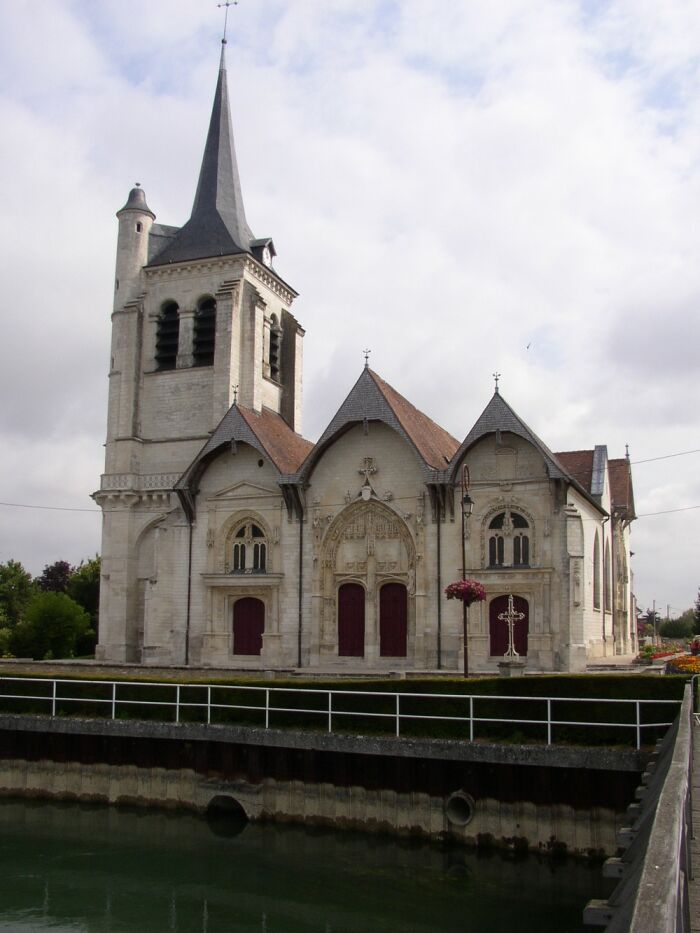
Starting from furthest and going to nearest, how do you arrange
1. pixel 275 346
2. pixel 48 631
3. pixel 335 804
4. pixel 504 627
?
pixel 275 346 < pixel 48 631 < pixel 504 627 < pixel 335 804

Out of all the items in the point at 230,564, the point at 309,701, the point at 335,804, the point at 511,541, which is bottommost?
the point at 335,804

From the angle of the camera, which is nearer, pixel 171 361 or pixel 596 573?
pixel 596 573

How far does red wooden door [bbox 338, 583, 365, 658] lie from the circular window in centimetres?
1441

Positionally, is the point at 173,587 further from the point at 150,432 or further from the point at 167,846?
the point at 167,846

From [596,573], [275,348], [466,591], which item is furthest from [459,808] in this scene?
[275,348]

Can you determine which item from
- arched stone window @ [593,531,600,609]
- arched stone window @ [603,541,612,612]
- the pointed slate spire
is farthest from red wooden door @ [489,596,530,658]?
the pointed slate spire

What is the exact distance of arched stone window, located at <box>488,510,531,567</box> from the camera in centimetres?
3394

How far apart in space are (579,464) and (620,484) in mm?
5117

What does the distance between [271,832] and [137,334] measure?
30.5 meters

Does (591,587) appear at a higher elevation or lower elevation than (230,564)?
lower

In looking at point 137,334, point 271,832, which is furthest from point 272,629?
point 137,334

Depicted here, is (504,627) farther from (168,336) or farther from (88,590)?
(88,590)

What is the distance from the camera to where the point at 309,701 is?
2333 cm

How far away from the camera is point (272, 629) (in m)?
36.5
